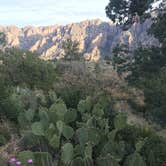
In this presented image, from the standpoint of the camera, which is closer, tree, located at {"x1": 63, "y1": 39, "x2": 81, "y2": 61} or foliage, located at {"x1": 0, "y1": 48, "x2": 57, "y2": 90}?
foliage, located at {"x1": 0, "y1": 48, "x2": 57, "y2": 90}

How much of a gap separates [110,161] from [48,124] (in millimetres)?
2226

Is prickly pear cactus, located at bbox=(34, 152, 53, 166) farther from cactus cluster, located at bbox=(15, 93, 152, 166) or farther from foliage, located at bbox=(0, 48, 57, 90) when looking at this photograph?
foliage, located at bbox=(0, 48, 57, 90)

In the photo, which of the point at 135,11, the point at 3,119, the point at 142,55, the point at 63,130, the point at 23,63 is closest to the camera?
the point at 63,130

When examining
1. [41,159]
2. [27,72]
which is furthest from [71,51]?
[41,159]

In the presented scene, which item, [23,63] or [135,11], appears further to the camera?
[135,11]

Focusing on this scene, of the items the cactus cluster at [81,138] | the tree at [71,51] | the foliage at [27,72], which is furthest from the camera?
the tree at [71,51]

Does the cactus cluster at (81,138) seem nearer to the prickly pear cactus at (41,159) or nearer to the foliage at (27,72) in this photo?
the prickly pear cactus at (41,159)

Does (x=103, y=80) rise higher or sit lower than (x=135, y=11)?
lower

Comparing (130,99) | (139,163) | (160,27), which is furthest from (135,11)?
(139,163)

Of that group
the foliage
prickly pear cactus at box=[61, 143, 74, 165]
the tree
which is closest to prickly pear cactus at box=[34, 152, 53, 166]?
prickly pear cactus at box=[61, 143, 74, 165]

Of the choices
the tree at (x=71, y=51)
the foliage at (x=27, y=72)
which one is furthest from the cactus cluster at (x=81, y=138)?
the tree at (x=71, y=51)

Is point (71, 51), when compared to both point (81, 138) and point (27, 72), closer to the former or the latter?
point (27, 72)

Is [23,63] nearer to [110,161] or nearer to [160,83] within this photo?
[160,83]

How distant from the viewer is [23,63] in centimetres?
1631
